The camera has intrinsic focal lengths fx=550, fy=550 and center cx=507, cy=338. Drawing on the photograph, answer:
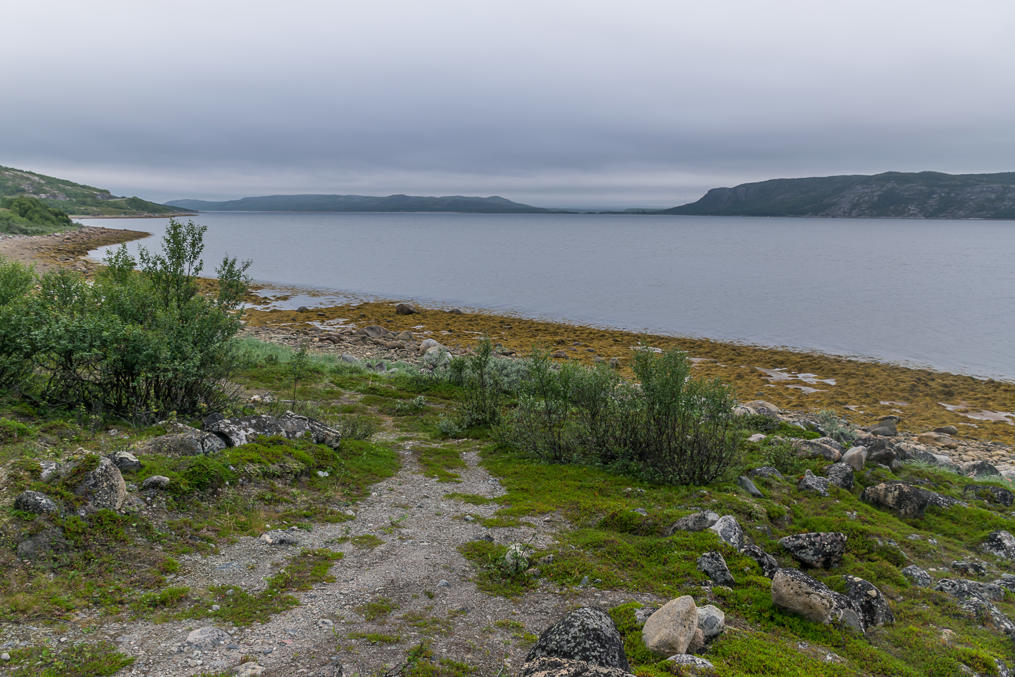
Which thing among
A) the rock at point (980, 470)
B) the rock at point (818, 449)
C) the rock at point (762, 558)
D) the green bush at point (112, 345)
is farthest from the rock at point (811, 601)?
the rock at point (980, 470)

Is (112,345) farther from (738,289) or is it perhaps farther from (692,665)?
(738,289)

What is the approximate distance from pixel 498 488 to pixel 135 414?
708 cm

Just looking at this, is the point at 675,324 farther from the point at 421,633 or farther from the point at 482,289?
the point at 421,633

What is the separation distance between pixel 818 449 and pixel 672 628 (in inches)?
398

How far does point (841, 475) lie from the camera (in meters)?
12.0

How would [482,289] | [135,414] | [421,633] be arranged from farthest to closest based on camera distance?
[482,289], [135,414], [421,633]

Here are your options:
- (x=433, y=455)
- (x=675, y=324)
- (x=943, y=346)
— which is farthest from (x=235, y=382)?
(x=943, y=346)

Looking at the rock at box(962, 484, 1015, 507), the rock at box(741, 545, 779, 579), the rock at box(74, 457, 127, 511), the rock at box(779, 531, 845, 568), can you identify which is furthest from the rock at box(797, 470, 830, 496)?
the rock at box(74, 457, 127, 511)

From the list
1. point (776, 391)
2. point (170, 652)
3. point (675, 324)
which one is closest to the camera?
point (170, 652)

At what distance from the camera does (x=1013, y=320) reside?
43.2 metres

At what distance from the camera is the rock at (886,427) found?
64.7 ft

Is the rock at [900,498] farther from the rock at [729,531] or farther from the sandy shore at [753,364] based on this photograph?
the sandy shore at [753,364]

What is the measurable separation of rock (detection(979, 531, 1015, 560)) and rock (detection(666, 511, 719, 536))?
204 inches

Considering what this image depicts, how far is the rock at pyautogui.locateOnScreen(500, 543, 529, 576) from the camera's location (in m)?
7.39
